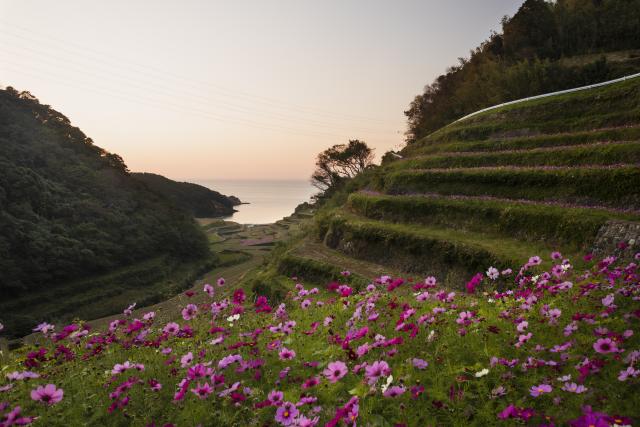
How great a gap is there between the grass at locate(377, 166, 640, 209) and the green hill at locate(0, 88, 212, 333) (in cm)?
3528

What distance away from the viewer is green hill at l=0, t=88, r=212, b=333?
4016cm

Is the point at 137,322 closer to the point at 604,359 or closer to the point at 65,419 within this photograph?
the point at 65,419

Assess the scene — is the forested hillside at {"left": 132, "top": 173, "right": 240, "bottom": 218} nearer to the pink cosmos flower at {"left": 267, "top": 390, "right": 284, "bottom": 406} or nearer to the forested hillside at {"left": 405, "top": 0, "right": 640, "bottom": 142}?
the forested hillside at {"left": 405, "top": 0, "right": 640, "bottom": 142}

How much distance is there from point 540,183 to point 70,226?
2130 inches

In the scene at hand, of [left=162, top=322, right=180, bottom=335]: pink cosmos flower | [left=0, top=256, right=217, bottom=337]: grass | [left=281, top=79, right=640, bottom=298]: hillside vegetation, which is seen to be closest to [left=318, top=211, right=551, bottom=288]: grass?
[left=281, top=79, right=640, bottom=298]: hillside vegetation

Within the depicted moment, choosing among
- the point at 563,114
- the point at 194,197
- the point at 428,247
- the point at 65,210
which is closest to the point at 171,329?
the point at 428,247

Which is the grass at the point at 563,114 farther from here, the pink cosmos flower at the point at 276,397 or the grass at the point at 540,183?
the pink cosmos flower at the point at 276,397

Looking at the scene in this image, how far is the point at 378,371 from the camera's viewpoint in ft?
11.2

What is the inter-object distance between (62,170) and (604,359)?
6997cm

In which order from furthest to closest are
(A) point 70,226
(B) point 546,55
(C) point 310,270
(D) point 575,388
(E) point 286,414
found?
(A) point 70,226, (B) point 546,55, (C) point 310,270, (E) point 286,414, (D) point 575,388

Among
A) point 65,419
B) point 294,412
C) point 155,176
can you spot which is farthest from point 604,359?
point 155,176

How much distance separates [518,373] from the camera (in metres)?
4.13

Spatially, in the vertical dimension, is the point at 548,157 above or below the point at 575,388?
above

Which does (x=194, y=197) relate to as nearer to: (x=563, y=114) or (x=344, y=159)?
(x=344, y=159)
